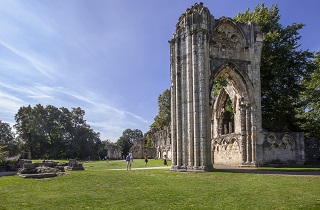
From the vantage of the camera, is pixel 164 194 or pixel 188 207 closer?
pixel 188 207

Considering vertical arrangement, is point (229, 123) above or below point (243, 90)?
below

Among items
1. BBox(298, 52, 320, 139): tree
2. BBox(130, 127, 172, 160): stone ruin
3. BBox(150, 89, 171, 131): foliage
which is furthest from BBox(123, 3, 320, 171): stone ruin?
BBox(150, 89, 171, 131): foliage

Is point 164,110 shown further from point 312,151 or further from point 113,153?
point 312,151

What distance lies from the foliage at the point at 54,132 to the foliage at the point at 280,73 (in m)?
45.3

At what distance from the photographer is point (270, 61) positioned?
88.3 feet

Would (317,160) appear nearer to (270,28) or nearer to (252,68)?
(252,68)

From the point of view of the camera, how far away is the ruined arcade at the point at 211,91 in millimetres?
17656

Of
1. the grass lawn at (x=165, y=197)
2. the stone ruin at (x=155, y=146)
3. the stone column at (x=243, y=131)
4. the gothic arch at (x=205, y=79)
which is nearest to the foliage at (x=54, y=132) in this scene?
the stone ruin at (x=155, y=146)

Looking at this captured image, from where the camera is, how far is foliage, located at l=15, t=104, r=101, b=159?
2360 inches

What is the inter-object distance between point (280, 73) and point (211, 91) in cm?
961

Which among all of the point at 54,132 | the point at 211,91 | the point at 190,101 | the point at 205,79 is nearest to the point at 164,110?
the point at 54,132

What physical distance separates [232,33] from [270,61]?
23.3 feet

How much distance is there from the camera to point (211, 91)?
2006 centimetres

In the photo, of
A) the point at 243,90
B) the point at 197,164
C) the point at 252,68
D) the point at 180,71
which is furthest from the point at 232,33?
the point at 197,164
